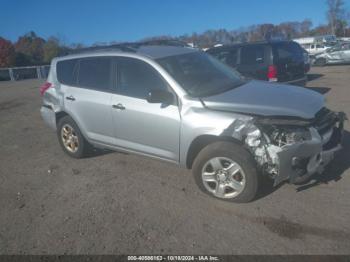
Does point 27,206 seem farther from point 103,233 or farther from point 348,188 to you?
point 348,188

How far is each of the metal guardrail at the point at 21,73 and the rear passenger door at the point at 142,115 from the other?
103 feet

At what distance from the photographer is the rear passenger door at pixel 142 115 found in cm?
442

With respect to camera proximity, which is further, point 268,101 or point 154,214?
point 268,101

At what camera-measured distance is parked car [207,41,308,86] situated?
9.05 metres

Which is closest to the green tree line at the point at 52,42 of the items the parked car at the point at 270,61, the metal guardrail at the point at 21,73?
the metal guardrail at the point at 21,73

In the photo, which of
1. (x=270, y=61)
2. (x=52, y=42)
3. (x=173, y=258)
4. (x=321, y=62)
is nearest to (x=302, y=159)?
(x=173, y=258)

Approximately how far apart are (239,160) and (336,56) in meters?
21.5

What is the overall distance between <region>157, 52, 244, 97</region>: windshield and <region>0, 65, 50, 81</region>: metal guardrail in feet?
104

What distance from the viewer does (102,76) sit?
528cm

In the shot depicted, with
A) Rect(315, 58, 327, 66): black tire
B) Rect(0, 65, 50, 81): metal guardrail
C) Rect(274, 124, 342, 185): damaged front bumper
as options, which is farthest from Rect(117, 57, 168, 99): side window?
Rect(0, 65, 50, 81): metal guardrail

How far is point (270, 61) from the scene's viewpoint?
29.7ft

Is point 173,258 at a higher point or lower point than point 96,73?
lower

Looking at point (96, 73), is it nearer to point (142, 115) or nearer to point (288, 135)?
point (142, 115)

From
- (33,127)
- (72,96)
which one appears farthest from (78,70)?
(33,127)
